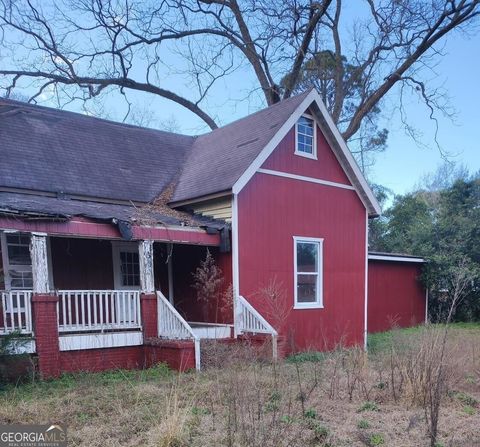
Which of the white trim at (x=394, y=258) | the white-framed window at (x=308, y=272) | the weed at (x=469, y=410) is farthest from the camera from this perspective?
the white trim at (x=394, y=258)

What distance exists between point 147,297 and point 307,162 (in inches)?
226

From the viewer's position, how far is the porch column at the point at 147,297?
9406 mm

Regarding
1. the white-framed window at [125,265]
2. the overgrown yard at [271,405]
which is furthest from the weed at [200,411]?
the white-framed window at [125,265]

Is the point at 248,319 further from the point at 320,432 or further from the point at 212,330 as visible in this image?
the point at 320,432

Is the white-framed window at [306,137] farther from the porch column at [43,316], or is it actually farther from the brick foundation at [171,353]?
the porch column at [43,316]

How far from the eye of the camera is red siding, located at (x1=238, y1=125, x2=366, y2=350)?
1119 centimetres

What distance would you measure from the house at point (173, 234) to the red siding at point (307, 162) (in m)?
0.04

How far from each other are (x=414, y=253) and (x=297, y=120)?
11254 mm

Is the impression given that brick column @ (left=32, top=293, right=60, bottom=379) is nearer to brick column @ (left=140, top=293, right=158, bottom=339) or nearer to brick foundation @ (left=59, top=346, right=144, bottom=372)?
brick foundation @ (left=59, top=346, right=144, bottom=372)

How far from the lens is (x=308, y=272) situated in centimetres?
1251

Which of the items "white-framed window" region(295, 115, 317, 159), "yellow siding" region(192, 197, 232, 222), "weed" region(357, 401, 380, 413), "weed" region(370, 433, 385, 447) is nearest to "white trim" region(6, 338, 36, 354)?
"yellow siding" region(192, 197, 232, 222)

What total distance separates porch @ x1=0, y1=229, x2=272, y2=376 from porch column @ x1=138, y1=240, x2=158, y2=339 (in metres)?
0.02

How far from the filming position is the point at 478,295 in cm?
1839

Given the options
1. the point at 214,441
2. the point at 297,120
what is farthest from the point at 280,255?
the point at 214,441
